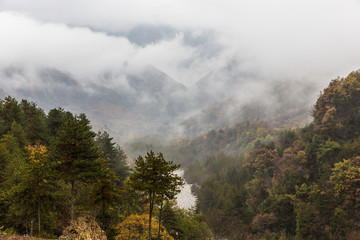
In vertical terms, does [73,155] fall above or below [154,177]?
above

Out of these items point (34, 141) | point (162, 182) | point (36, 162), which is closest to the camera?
point (36, 162)

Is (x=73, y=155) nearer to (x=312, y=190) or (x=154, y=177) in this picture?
(x=154, y=177)

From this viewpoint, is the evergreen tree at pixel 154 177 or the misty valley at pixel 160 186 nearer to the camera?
the misty valley at pixel 160 186

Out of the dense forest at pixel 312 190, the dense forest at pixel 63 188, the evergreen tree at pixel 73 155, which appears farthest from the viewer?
the dense forest at pixel 312 190

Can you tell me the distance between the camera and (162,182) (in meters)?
25.5

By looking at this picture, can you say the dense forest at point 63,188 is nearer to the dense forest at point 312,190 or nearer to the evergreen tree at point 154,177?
the evergreen tree at point 154,177

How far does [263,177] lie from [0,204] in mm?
74026

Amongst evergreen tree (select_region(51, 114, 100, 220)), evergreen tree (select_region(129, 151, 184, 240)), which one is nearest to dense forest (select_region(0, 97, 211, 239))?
evergreen tree (select_region(51, 114, 100, 220))

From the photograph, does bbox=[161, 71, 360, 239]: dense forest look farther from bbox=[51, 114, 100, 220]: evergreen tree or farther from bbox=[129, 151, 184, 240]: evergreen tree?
bbox=[51, 114, 100, 220]: evergreen tree

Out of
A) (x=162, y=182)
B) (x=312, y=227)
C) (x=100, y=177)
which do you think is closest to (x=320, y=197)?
(x=312, y=227)

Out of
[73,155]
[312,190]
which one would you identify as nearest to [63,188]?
[73,155]

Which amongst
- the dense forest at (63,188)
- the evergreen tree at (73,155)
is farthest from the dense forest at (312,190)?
the evergreen tree at (73,155)

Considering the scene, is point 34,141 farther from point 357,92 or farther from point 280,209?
point 357,92

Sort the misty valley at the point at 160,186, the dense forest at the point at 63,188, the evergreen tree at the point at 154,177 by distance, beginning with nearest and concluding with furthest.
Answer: the dense forest at the point at 63,188, the misty valley at the point at 160,186, the evergreen tree at the point at 154,177
